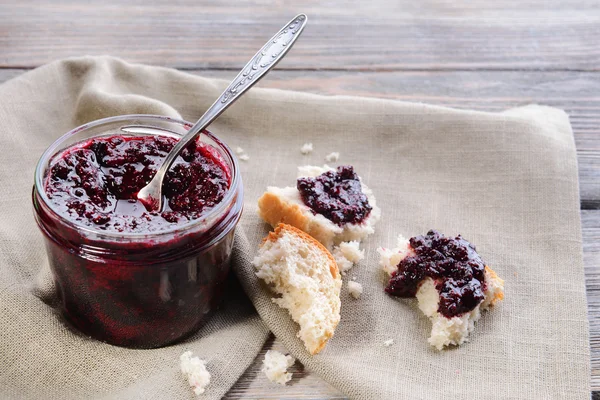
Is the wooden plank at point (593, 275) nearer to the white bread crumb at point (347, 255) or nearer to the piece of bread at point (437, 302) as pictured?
the piece of bread at point (437, 302)

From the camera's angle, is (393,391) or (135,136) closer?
(393,391)

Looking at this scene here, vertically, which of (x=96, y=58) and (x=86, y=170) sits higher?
(x=86, y=170)

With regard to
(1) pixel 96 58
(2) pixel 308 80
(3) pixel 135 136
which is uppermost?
(3) pixel 135 136

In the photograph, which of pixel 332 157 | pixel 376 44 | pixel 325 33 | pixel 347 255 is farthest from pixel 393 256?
pixel 325 33

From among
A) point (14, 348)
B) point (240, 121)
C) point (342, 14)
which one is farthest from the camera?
point (342, 14)

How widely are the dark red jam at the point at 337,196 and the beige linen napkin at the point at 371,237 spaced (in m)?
0.17

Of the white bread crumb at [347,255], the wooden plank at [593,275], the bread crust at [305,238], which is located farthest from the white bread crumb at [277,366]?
the wooden plank at [593,275]

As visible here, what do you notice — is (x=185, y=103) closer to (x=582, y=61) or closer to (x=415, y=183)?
(x=415, y=183)

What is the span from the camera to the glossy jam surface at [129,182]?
267 centimetres

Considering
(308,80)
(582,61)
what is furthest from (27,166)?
(582,61)

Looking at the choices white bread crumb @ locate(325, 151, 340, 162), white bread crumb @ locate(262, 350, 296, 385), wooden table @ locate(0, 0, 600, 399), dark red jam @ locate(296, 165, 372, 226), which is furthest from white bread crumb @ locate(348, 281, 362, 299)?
wooden table @ locate(0, 0, 600, 399)

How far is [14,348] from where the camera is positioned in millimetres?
2832

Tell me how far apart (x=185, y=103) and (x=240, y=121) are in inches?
13.4

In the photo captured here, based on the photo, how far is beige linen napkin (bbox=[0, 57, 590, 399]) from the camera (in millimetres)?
2871
